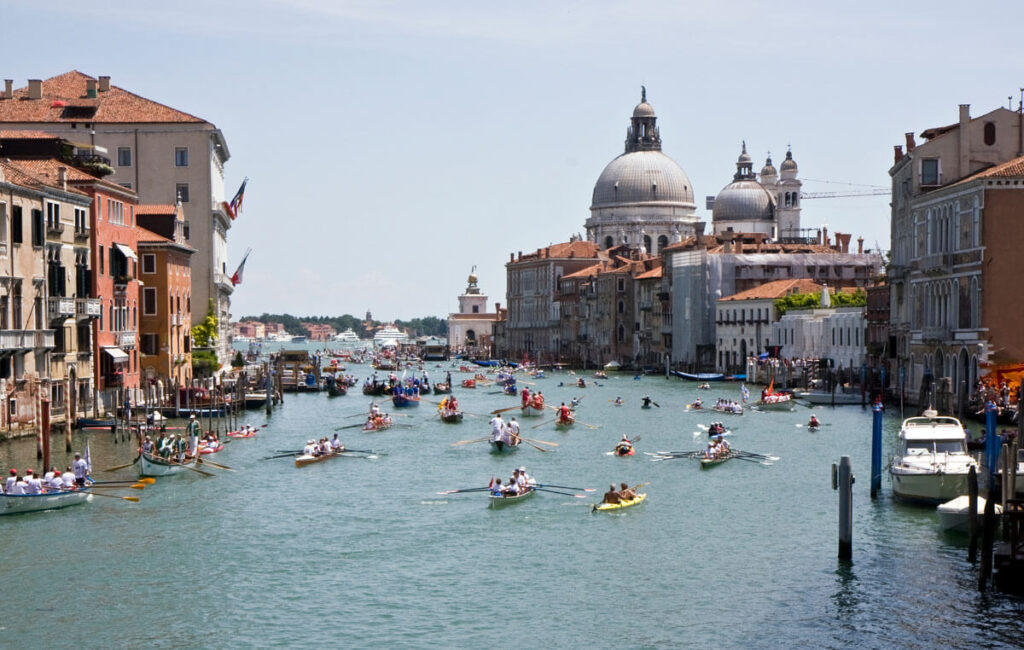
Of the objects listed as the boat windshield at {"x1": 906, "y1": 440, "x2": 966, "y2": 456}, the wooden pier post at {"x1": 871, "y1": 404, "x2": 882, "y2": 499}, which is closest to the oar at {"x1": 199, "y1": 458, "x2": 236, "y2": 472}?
the wooden pier post at {"x1": 871, "y1": 404, "x2": 882, "y2": 499}

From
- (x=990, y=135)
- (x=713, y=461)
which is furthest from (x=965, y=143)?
(x=713, y=461)

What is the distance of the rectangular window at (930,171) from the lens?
5194cm

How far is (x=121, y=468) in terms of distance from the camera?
34125 millimetres

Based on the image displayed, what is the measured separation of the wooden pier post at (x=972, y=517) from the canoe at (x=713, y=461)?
1329 cm

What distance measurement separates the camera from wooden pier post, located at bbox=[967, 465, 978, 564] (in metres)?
22.2

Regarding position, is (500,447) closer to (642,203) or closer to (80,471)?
(80,471)

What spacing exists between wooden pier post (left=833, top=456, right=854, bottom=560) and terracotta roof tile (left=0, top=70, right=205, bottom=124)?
4649 cm

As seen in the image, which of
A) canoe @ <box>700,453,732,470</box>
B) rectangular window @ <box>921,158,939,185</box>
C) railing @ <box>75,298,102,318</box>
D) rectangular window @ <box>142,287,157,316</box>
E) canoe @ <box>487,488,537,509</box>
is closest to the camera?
canoe @ <box>487,488,537,509</box>

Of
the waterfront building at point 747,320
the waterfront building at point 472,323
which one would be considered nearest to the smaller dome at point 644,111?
the waterfront building at point 472,323

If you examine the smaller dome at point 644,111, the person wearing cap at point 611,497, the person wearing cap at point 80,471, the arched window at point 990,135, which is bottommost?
the person wearing cap at point 611,497

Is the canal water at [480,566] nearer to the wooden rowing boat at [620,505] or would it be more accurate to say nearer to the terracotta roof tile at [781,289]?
the wooden rowing boat at [620,505]

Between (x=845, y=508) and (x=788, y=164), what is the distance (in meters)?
122

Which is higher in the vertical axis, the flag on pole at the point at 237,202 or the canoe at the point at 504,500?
the flag on pole at the point at 237,202

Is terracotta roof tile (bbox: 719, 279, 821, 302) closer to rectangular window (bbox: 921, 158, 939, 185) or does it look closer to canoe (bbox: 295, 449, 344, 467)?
rectangular window (bbox: 921, 158, 939, 185)
